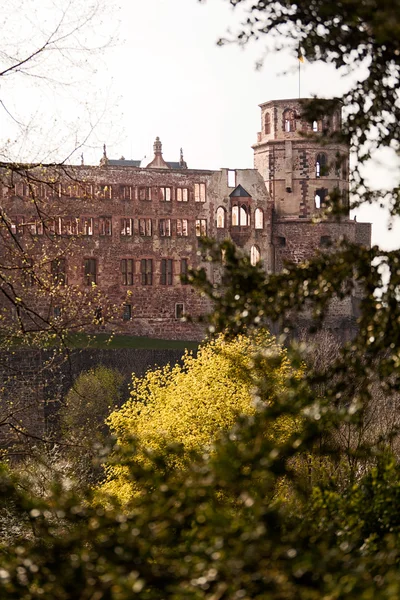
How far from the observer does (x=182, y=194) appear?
6081 cm

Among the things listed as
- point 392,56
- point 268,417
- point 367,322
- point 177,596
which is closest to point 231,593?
point 177,596

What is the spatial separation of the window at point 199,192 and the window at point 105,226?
4.86 metres

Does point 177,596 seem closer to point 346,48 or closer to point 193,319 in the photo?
point 193,319

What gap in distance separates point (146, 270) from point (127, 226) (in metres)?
2.56

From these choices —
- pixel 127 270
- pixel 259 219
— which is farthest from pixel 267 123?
pixel 127 270

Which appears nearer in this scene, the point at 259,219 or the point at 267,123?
the point at 259,219

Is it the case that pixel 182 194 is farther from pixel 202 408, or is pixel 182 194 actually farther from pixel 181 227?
pixel 202 408

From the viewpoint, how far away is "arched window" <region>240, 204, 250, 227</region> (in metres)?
62.4

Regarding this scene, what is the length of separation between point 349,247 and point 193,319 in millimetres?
1058

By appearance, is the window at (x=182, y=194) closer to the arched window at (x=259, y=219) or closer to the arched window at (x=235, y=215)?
the arched window at (x=235, y=215)

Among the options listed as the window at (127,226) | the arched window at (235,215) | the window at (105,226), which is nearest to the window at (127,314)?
the window at (127,226)

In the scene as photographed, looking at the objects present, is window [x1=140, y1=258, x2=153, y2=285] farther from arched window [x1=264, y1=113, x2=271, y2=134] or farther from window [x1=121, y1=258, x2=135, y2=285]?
arched window [x1=264, y1=113, x2=271, y2=134]

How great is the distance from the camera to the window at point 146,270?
199ft

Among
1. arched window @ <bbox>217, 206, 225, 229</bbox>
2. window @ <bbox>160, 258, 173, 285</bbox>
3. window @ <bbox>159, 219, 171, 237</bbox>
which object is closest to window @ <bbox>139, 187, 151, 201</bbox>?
window @ <bbox>159, 219, 171, 237</bbox>
